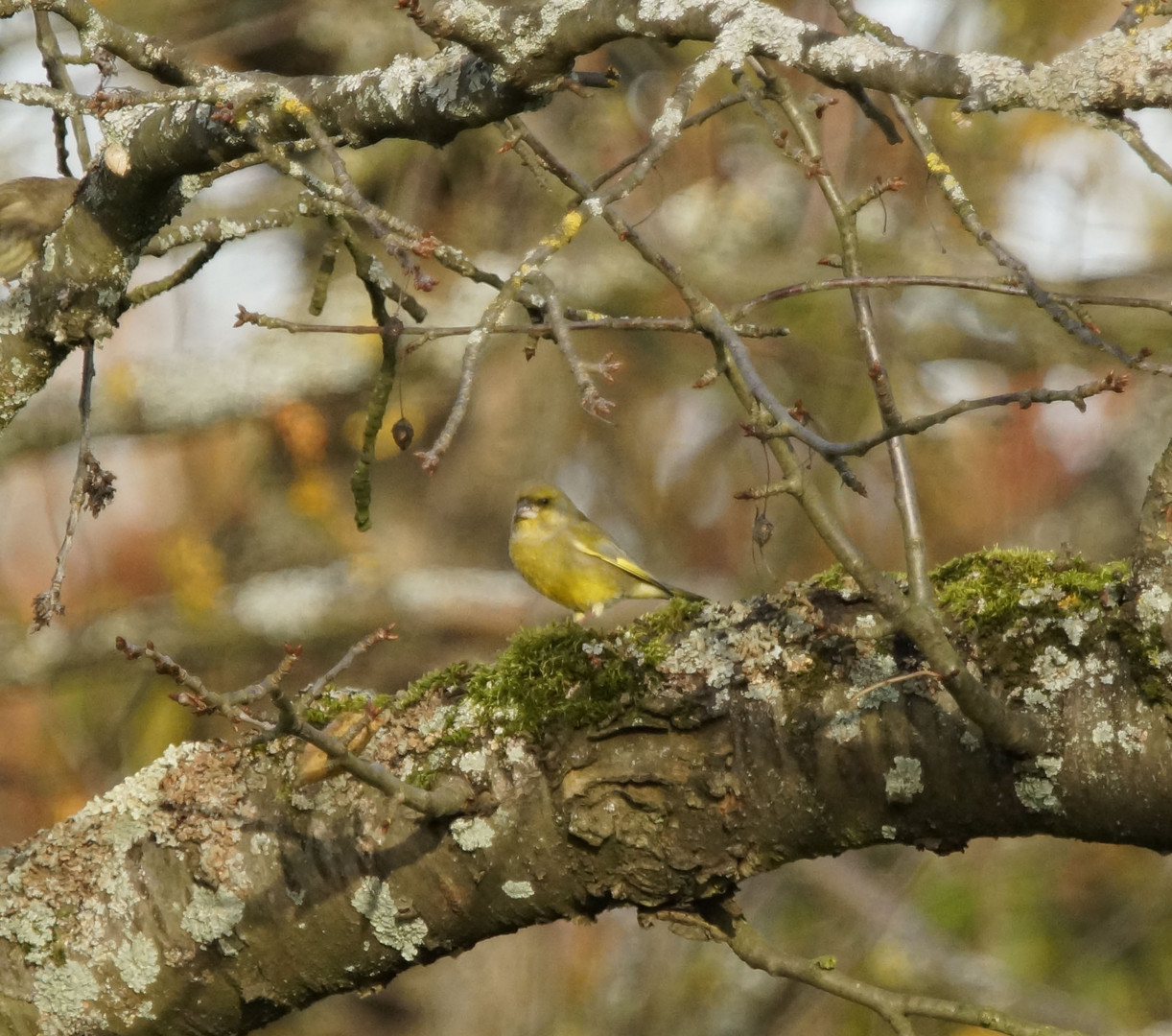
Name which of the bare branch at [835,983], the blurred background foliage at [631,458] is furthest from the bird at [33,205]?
the blurred background foliage at [631,458]

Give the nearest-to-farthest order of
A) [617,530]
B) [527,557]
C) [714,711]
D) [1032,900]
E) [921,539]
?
[921,539] < [714,711] < [527,557] < [1032,900] < [617,530]

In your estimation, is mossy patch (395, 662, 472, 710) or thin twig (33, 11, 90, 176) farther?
thin twig (33, 11, 90, 176)

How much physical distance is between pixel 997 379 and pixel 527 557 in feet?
17.4

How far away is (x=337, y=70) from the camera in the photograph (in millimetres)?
9477

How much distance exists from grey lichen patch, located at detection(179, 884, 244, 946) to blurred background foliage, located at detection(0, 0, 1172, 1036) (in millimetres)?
5455

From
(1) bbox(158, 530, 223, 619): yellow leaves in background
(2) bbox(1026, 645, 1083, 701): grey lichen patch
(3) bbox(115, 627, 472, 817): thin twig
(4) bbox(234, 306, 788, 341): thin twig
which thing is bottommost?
(3) bbox(115, 627, 472, 817): thin twig

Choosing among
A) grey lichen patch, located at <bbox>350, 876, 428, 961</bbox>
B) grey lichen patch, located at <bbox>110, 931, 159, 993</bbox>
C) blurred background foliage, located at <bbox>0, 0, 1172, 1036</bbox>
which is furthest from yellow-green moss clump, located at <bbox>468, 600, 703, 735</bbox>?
blurred background foliage, located at <bbox>0, 0, 1172, 1036</bbox>

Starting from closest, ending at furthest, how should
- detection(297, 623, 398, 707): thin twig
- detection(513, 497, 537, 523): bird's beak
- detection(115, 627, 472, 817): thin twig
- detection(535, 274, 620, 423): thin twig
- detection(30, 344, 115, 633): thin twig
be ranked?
detection(535, 274, 620, 423): thin twig, detection(115, 627, 472, 817): thin twig, detection(297, 623, 398, 707): thin twig, detection(30, 344, 115, 633): thin twig, detection(513, 497, 537, 523): bird's beak

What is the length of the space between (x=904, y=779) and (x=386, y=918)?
119 cm

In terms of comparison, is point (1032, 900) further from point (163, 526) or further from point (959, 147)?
point (163, 526)

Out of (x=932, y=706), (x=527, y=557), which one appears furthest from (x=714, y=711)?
(x=527, y=557)

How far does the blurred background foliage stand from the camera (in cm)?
842

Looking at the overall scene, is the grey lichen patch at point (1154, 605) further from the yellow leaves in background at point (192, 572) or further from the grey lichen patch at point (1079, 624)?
the yellow leaves in background at point (192, 572)

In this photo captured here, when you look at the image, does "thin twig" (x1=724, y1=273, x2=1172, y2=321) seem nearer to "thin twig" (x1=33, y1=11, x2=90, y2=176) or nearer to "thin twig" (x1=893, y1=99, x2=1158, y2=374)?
"thin twig" (x1=893, y1=99, x2=1158, y2=374)
